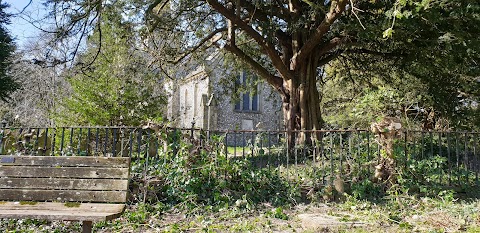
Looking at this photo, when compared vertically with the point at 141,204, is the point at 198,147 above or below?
above

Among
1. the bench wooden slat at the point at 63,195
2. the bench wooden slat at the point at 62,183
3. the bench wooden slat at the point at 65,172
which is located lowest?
the bench wooden slat at the point at 63,195

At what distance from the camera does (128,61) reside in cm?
1360

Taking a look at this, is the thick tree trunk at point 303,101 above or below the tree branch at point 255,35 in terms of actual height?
below

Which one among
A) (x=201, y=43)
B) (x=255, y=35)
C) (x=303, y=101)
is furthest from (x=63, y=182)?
(x=201, y=43)

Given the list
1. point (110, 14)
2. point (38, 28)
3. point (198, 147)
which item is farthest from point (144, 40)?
point (198, 147)

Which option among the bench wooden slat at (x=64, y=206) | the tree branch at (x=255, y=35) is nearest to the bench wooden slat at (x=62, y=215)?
the bench wooden slat at (x=64, y=206)

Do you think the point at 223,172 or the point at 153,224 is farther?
the point at 223,172

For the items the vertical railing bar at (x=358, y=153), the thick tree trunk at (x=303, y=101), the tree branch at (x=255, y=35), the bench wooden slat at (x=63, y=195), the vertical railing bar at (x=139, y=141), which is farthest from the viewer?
the thick tree trunk at (x=303, y=101)

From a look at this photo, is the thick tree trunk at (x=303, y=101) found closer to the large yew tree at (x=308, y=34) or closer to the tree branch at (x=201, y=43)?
the large yew tree at (x=308, y=34)

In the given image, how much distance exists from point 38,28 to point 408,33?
7825 mm

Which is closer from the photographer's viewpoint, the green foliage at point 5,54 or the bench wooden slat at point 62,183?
the bench wooden slat at point 62,183

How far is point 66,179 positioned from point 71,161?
0.21 meters

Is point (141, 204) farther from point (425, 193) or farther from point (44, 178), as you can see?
point (425, 193)

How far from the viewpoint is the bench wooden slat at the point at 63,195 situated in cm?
423
